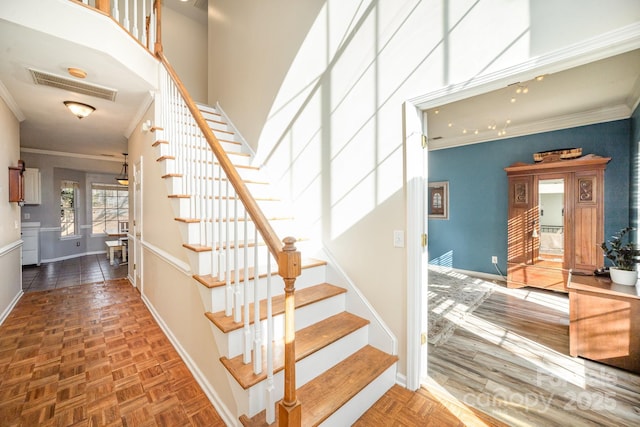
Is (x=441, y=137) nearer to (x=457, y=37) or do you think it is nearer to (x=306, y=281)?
(x=457, y=37)

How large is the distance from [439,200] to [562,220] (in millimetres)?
2012

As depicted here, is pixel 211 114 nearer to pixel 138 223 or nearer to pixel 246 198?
pixel 138 223

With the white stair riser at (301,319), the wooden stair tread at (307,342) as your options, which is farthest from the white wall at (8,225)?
the wooden stair tread at (307,342)

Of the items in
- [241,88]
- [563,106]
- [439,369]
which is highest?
[241,88]

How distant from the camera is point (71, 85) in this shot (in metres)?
2.97

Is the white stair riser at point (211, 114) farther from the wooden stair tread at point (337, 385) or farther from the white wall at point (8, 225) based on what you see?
the wooden stair tread at point (337, 385)

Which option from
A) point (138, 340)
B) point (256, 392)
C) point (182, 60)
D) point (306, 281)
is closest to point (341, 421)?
point (256, 392)

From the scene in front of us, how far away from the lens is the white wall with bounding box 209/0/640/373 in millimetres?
1455

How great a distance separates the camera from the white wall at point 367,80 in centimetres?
145

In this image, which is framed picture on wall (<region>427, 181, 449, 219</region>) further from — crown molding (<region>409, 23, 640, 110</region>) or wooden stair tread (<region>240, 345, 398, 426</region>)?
wooden stair tread (<region>240, 345, 398, 426</region>)

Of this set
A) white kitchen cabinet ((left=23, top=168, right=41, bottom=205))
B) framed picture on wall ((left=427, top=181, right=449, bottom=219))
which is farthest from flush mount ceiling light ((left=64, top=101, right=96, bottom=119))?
framed picture on wall ((left=427, top=181, right=449, bottom=219))

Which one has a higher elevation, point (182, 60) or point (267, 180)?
point (182, 60)

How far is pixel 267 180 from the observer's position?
3209mm

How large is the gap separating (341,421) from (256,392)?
0.55 meters
